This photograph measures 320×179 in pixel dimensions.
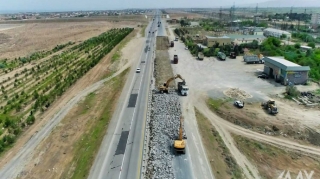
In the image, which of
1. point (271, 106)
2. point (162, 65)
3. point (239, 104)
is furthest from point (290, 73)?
point (162, 65)

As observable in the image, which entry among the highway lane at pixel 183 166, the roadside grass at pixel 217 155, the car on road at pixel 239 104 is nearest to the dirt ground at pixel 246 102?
the car on road at pixel 239 104

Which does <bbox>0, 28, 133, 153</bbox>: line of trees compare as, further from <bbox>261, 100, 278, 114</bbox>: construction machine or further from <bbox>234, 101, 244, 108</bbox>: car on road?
<bbox>261, 100, 278, 114</bbox>: construction machine

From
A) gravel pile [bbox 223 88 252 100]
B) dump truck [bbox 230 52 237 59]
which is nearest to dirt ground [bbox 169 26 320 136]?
gravel pile [bbox 223 88 252 100]

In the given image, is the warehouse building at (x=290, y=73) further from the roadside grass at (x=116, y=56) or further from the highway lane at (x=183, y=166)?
the roadside grass at (x=116, y=56)

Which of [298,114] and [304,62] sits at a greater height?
[304,62]

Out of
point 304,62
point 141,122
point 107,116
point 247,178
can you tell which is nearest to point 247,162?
point 247,178

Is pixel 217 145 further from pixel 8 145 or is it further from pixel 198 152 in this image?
pixel 8 145

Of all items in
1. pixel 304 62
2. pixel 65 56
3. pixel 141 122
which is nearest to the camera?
pixel 141 122
